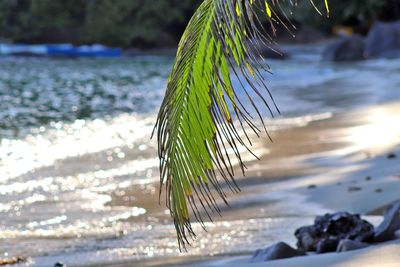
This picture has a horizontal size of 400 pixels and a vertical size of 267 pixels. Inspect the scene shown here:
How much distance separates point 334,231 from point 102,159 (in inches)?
253

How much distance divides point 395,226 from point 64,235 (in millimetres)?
2537

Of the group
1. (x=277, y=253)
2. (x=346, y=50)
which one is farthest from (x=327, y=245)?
(x=346, y=50)

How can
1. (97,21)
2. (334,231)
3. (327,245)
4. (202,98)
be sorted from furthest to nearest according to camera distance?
1. (97,21)
2. (334,231)
3. (327,245)
4. (202,98)

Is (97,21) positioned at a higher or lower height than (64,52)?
higher

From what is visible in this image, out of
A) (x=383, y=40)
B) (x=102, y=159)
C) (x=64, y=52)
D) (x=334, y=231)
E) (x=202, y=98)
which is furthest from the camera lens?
(x=64, y=52)

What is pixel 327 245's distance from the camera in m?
5.70

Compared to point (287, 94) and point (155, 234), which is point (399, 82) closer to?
point (287, 94)

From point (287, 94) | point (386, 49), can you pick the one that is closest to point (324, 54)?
point (386, 49)

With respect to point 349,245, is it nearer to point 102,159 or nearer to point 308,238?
point 308,238

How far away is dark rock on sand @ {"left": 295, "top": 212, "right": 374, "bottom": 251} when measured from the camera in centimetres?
575

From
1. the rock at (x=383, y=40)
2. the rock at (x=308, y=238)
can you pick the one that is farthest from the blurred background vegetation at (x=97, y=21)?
the rock at (x=308, y=238)

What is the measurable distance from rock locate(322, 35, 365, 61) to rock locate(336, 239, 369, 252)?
3045 centimetres

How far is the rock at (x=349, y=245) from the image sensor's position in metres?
5.35

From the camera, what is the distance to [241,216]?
763cm
